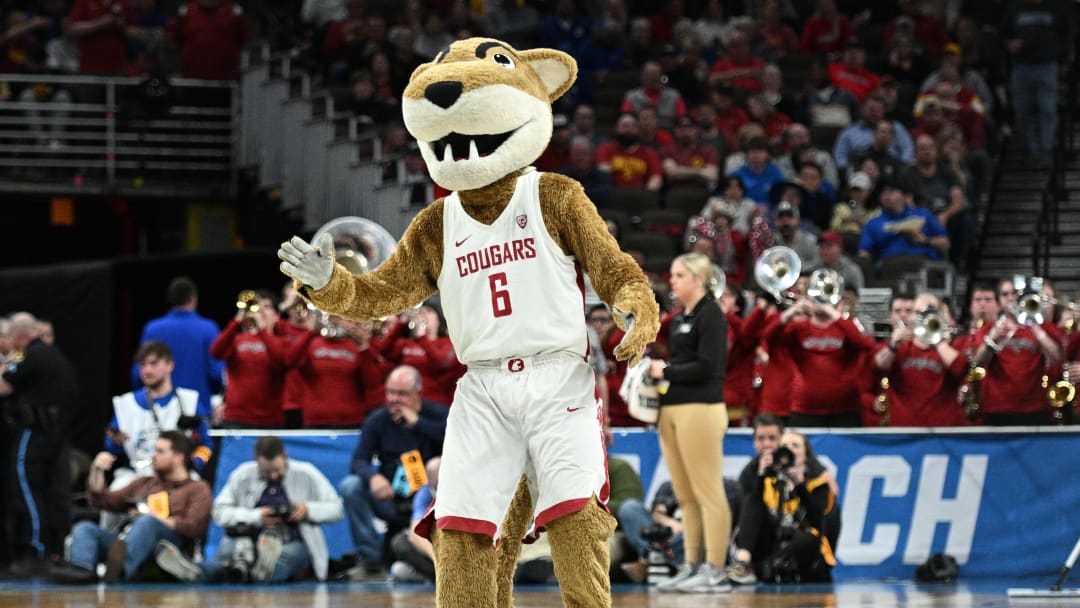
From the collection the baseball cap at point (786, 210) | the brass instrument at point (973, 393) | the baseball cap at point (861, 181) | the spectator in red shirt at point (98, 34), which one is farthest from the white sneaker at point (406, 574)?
the spectator in red shirt at point (98, 34)

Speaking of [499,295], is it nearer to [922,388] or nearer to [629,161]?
[922,388]

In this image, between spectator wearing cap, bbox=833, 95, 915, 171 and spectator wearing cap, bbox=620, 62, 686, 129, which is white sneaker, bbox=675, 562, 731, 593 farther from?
spectator wearing cap, bbox=620, 62, 686, 129

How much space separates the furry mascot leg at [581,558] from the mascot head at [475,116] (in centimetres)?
129

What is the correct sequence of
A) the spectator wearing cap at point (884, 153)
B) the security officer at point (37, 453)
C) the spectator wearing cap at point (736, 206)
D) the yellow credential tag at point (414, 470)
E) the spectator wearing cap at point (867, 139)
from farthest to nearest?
1. the spectator wearing cap at point (867, 139)
2. the spectator wearing cap at point (884, 153)
3. the spectator wearing cap at point (736, 206)
4. the security officer at point (37, 453)
5. the yellow credential tag at point (414, 470)

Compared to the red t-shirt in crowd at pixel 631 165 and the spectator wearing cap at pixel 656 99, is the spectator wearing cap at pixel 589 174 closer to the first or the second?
the red t-shirt in crowd at pixel 631 165

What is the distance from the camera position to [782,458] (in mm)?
10820

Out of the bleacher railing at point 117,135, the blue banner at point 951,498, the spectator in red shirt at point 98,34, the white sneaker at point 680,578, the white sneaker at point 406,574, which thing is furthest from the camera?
the spectator in red shirt at point 98,34

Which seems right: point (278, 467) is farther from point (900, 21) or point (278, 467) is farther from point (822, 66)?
point (900, 21)

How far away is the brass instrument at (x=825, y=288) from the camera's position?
12.0m

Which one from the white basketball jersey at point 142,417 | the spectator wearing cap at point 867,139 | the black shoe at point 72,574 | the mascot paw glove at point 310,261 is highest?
the spectator wearing cap at point 867,139

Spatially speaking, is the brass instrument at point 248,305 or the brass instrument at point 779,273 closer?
the brass instrument at point 779,273

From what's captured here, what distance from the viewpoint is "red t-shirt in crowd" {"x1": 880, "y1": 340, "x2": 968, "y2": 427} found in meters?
12.0

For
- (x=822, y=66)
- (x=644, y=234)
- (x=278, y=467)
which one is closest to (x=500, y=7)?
(x=822, y=66)

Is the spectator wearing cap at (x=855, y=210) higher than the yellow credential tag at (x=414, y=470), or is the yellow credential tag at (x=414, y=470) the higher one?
the spectator wearing cap at (x=855, y=210)
